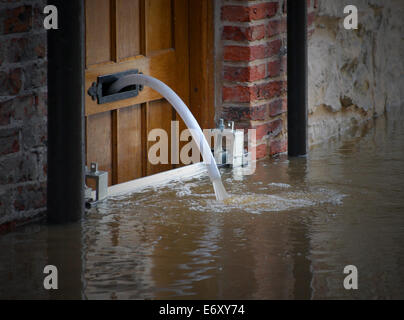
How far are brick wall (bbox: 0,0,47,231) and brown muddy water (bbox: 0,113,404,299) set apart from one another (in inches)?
4.2

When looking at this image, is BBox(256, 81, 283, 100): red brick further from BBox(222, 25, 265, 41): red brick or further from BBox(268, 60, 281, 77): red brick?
BBox(222, 25, 265, 41): red brick

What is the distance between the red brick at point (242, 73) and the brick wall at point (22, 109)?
A: 1067 millimetres

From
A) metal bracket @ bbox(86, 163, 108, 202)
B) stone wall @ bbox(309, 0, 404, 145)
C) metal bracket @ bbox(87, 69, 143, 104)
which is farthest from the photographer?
stone wall @ bbox(309, 0, 404, 145)

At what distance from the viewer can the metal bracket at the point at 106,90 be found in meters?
3.18

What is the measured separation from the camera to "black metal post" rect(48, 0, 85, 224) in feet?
8.68

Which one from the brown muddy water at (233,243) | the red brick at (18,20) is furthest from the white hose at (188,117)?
the red brick at (18,20)

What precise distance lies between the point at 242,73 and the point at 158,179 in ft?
2.03

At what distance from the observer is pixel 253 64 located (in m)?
3.65

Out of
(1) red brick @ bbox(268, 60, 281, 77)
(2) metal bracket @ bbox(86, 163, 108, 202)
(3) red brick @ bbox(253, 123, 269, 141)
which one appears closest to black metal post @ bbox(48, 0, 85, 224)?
(2) metal bracket @ bbox(86, 163, 108, 202)

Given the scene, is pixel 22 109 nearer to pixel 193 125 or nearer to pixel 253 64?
pixel 193 125

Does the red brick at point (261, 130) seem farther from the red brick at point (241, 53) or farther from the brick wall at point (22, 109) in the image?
the brick wall at point (22, 109)

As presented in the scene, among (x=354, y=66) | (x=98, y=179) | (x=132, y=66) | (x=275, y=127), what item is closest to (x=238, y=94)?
(x=275, y=127)
